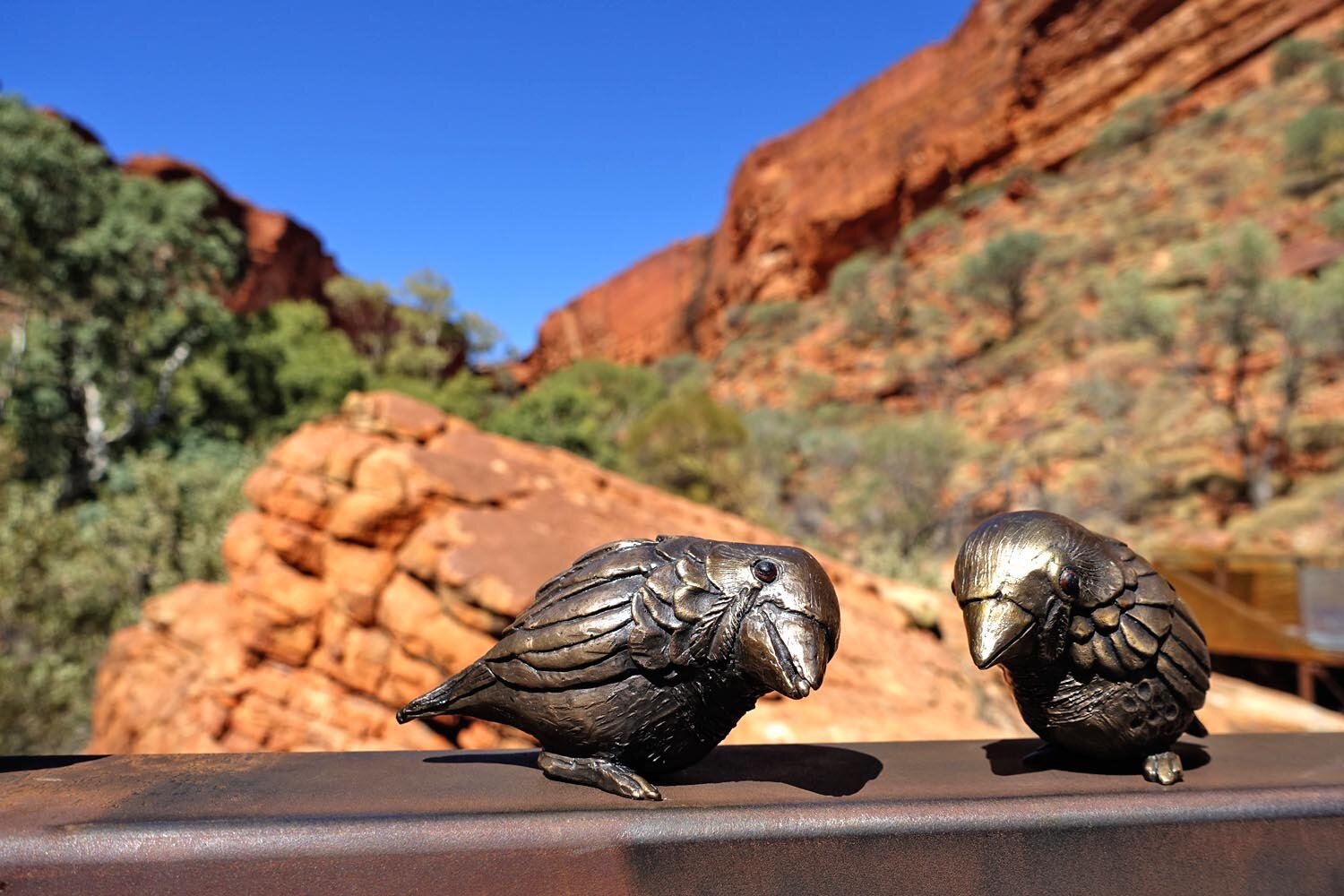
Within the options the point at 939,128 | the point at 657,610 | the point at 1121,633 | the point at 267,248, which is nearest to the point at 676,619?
the point at 657,610

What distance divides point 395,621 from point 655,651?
391cm

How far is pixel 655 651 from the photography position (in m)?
1.33

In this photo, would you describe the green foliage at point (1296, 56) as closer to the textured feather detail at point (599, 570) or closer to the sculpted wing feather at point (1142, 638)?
the sculpted wing feather at point (1142, 638)

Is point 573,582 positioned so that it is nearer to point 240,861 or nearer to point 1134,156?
point 240,861

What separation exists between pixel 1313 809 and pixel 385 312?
39.7m

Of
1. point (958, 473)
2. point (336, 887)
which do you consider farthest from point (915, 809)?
point (958, 473)

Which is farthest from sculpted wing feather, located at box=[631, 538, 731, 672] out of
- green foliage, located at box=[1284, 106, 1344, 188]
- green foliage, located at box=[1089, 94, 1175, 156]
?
green foliage, located at box=[1089, 94, 1175, 156]

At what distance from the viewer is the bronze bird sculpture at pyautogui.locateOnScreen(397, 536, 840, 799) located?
1.29m

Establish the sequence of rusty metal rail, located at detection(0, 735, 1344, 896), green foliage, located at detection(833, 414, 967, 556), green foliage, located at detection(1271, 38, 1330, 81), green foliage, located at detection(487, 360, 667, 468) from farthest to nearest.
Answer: green foliage, located at detection(1271, 38, 1330, 81), green foliage, located at detection(487, 360, 667, 468), green foliage, located at detection(833, 414, 967, 556), rusty metal rail, located at detection(0, 735, 1344, 896)

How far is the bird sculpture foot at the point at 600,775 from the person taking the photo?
1329mm

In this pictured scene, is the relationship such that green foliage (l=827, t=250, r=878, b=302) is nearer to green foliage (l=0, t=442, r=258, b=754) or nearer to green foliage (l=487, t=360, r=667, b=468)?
green foliage (l=487, t=360, r=667, b=468)

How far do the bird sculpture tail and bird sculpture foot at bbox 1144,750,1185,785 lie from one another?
135 centimetres

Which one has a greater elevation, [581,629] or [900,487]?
[900,487]

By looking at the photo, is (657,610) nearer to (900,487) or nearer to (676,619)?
(676,619)
